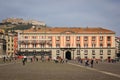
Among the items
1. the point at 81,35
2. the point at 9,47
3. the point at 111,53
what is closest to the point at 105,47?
the point at 111,53

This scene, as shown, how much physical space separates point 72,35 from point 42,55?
13585 mm

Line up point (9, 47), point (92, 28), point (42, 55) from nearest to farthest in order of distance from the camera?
point (42, 55)
point (92, 28)
point (9, 47)

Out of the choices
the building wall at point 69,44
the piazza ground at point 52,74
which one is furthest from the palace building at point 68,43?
the piazza ground at point 52,74

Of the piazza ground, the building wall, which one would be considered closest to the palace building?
the building wall

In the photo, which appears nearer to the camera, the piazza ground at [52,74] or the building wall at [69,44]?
the piazza ground at [52,74]

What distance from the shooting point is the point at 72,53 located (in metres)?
110

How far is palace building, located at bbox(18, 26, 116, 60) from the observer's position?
108438 millimetres

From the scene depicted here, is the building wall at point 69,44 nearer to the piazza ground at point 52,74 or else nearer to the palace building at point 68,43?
the palace building at point 68,43

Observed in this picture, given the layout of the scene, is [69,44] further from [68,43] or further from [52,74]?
[52,74]

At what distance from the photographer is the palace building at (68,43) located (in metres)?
108

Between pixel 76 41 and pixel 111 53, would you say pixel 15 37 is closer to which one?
pixel 76 41

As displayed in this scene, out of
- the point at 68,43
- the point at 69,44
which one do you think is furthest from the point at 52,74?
the point at 69,44

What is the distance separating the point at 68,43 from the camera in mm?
109688

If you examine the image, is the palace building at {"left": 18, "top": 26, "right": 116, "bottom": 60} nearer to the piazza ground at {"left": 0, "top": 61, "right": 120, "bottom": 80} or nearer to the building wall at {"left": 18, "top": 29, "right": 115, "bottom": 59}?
the building wall at {"left": 18, "top": 29, "right": 115, "bottom": 59}
